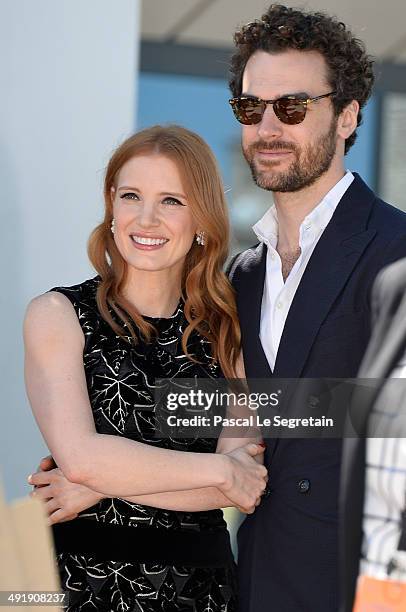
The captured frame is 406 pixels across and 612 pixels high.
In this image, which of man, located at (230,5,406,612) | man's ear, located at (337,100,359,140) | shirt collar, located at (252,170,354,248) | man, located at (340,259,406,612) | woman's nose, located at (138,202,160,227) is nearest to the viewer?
man, located at (340,259,406,612)

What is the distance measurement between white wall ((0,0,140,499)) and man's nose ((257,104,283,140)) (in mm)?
1383

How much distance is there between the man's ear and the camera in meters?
2.98

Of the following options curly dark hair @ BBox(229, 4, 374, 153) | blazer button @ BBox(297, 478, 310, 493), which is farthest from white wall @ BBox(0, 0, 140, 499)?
blazer button @ BBox(297, 478, 310, 493)

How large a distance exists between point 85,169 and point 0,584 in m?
2.93

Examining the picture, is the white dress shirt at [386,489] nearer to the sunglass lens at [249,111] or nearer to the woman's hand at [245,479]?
the woman's hand at [245,479]

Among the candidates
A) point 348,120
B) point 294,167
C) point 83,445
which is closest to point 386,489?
point 83,445

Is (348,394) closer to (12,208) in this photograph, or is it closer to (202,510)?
(202,510)

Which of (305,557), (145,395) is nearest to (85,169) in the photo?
(145,395)

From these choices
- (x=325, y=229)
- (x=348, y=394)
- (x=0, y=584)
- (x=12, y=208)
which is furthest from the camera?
(x=12, y=208)

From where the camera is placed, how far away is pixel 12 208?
419 centimetres

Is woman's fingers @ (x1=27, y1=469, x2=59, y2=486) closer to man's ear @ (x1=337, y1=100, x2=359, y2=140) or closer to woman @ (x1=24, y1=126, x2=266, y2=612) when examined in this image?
woman @ (x1=24, y1=126, x2=266, y2=612)

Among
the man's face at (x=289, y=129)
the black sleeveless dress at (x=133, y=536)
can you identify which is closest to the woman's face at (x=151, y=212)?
the black sleeveless dress at (x=133, y=536)

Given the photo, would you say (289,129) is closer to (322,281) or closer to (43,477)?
(322,281)

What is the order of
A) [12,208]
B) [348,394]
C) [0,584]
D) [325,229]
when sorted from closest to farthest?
[0,584] → [348,394] → [325,229] → [12,208]
